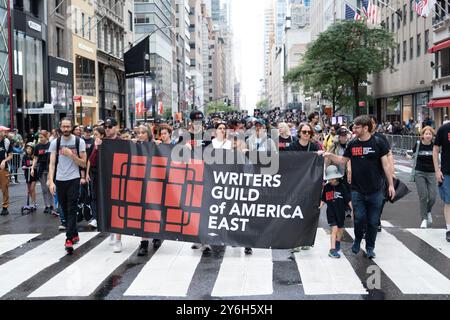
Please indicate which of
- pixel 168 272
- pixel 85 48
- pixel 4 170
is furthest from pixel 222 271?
pixel 85 48

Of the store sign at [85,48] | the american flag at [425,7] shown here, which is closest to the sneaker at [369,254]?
the american flag at [425,7]

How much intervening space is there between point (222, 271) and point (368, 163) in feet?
8.17

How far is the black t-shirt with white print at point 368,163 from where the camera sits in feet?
26.5

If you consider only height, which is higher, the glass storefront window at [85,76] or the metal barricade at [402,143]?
the glass storefront window at [85,76]

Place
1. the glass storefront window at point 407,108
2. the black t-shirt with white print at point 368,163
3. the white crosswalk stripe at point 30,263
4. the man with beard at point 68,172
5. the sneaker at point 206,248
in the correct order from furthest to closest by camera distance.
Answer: the glass storefront window at point 407,108 < the man with beard at point 68,172 < the sneaker at point 206,248 < the black t-shirt with white print at point 368,163 < the white crosswalk stripe at point 30,263

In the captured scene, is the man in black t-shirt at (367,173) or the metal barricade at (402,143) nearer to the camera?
the man in black t-shirt at (367,173)

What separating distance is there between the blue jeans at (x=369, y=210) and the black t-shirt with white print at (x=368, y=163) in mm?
93

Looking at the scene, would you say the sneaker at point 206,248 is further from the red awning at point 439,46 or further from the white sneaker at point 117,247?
the red awning at point 439,46

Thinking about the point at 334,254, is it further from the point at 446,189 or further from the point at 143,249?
the point at 143,249

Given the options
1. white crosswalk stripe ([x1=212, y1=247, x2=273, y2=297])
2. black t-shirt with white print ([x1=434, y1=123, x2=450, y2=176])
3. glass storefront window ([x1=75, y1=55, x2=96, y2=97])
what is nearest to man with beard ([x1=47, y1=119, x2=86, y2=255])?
white crosswalk stripe ([x1=212, y1=247, x2=273, y2=297])

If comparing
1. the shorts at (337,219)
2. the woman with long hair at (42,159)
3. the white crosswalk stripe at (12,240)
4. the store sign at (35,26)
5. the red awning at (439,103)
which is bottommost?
the white crosswalk stripe at (12,240)

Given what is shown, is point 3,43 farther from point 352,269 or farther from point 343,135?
point 352,269

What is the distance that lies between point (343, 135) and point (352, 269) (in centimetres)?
378
